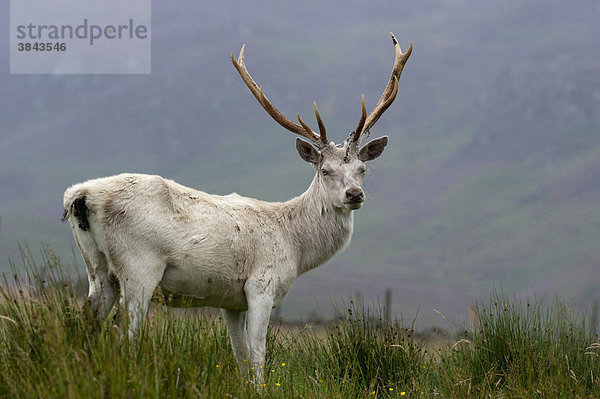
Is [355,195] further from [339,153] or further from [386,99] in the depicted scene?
[386,99]

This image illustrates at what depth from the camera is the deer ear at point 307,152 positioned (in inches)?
280

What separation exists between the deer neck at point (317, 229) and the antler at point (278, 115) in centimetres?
49

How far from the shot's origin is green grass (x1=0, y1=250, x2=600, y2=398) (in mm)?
4137

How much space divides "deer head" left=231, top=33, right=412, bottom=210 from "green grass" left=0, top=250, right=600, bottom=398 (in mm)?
1619

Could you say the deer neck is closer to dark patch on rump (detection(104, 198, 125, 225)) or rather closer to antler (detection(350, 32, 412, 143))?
antler (detection(350, 32, 412, 143))

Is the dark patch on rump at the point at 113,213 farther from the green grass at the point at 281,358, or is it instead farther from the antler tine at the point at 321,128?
the antler tine at the point at 321,128

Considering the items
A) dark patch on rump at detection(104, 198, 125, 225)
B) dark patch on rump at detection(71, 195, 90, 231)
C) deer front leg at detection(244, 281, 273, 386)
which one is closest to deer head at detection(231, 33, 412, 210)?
deer front leg at detection(244, 281, 273, 386)

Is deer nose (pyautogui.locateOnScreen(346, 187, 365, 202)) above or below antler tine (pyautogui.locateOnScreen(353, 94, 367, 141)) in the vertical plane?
below

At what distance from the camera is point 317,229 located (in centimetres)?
712

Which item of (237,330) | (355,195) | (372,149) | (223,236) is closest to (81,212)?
(223,236)

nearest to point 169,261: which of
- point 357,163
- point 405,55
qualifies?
point 357,163

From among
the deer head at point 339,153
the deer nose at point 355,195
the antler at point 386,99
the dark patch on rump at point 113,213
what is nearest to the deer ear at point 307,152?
the deer head at point 339,153

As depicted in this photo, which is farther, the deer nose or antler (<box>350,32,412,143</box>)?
antler (<box>350,32,412,143</box>)

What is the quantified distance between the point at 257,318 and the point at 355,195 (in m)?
1.67
